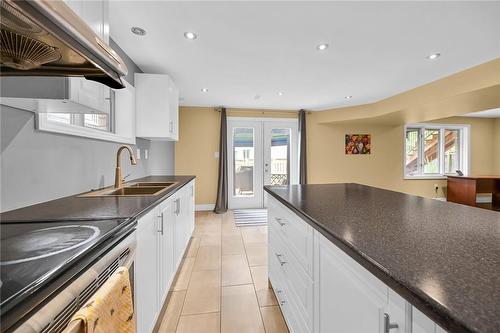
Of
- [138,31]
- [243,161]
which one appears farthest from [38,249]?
[243,161]

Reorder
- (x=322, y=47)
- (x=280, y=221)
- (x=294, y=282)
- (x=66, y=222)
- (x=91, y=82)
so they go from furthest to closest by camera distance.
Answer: (x=322, y=47) → (x=280, y=221) → (x=294, y=282) → (x=91, y=82) → (x=66, y=222)

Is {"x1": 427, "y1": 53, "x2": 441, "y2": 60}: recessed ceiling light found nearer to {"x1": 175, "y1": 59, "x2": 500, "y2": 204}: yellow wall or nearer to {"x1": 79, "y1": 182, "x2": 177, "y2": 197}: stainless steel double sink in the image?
{"x1": 175, "y1": 59, "x2": 500, "y2": 204}: yellow wall

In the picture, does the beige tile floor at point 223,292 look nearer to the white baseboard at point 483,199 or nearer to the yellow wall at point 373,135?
the yellow wall at point 373,135

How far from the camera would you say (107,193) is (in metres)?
1.83

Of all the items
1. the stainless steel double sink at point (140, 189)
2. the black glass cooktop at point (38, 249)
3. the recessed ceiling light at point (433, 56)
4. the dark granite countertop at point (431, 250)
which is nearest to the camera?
the dark granite countertop at point (431, 250)

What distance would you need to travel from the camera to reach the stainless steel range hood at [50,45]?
631mm

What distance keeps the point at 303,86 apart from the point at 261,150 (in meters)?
1.97

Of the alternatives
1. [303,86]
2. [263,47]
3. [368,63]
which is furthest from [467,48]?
[263,47]

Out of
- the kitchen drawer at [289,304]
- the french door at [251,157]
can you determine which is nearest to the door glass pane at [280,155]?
the french door at [251,157]

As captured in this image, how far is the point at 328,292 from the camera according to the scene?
0.93 metres

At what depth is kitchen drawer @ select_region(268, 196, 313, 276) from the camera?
1.13 metres

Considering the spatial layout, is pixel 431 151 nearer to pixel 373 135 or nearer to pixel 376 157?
pixel 376 157

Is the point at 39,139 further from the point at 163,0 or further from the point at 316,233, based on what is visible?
the point at 316,233

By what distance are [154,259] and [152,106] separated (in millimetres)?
2007
